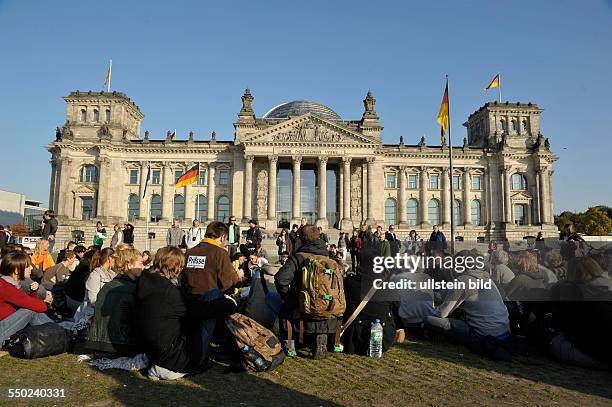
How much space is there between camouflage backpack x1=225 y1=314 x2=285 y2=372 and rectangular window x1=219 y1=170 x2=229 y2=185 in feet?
161

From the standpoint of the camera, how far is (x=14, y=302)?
6566 mm

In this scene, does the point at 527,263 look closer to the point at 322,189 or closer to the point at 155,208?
the point at 322,189

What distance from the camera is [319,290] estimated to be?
675 cm

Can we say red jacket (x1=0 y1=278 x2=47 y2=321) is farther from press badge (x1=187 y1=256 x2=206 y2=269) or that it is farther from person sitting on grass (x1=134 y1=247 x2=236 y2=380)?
press badge (x1=187 y1=256 x2=206 y2=269)

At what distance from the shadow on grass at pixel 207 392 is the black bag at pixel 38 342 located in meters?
1.36

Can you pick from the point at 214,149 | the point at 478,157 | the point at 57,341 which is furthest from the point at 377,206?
the point at 57,341

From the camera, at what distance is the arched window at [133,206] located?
5394 cm

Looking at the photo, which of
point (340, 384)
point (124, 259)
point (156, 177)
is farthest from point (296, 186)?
point (340, 384)

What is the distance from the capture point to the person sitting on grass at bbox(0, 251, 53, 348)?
655cm

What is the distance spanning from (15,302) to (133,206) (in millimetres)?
50922

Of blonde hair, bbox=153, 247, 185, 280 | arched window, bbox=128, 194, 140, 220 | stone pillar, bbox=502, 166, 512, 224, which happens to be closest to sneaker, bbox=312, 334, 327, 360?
blonde hair, bbox=153, 247, 185, 280

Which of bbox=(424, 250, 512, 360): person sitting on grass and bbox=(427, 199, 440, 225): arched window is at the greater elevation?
bbox=(427, 199, 440, 225): arched window

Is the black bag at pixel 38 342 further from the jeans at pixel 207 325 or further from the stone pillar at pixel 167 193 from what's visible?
the stone pillar at pixel 167 193

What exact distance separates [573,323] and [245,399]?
545cm
